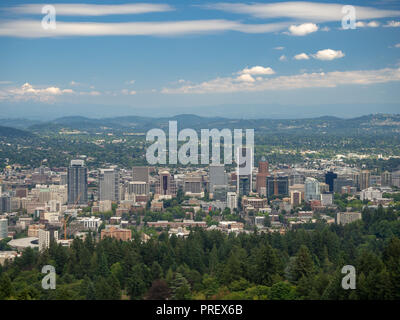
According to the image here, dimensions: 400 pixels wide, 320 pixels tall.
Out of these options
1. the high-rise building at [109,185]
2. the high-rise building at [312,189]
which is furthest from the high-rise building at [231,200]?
A: the high-rise building at [109,185]

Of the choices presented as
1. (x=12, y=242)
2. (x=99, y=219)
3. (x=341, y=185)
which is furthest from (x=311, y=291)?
(x=341, y=185)

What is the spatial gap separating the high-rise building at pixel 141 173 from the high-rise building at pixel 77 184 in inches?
80.5

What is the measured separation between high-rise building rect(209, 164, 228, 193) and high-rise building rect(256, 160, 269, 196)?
3.89 ft

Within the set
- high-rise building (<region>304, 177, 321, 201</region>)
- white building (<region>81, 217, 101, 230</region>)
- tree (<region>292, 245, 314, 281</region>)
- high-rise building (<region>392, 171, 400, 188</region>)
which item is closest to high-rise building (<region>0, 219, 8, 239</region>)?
white building (<region>81, 217, 101, 230</region>)

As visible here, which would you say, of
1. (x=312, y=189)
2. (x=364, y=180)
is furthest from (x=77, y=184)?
(x=364, y=180)

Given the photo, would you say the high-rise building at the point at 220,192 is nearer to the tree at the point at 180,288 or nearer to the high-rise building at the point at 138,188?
the high-rise building at the point at 138,188

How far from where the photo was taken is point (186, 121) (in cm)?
2369

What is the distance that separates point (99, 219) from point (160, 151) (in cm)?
1084

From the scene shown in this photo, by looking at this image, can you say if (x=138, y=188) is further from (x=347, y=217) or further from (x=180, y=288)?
(x=180, y=288)

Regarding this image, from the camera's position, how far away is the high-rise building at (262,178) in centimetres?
2022

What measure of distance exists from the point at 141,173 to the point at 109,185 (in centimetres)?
219

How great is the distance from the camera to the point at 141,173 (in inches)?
867

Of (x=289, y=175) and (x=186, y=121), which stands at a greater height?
(x=186, y=121)
